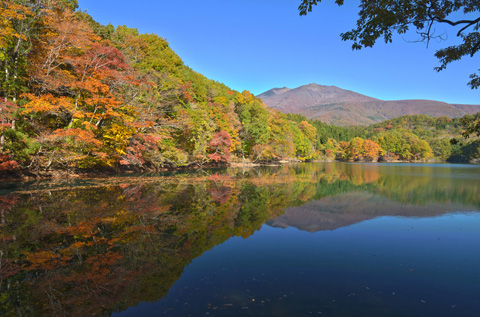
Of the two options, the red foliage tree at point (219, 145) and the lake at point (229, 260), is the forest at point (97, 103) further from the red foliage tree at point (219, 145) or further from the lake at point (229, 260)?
the lake at point (229, 260)

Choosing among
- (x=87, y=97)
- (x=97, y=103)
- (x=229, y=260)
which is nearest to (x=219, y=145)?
(x=97, y=103)

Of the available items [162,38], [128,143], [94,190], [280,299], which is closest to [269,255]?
[280,299]

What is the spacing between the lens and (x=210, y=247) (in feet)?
22.5

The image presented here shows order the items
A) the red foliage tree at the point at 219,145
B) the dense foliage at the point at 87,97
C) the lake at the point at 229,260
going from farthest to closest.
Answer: the red foliage tree at the point at 219,145 → the dense foliage at the point at 87,97 → the lake at the point at 229,260

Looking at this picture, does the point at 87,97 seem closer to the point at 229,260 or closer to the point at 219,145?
the point at 219,145

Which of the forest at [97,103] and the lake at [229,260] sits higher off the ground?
the forest at [97,103]

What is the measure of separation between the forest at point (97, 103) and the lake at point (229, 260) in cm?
302

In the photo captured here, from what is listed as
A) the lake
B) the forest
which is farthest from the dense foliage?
the lake

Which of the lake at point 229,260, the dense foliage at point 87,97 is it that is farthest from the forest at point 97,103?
the lake at point 229,260

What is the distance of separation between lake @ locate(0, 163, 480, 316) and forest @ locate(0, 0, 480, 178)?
3017 mm

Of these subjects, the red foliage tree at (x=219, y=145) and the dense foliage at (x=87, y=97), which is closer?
the dense foliage at (x=87, y=97)

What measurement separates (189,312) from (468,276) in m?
5.56

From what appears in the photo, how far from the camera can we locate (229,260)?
6.09 meters

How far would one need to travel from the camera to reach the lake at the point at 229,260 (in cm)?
Answer: 417
